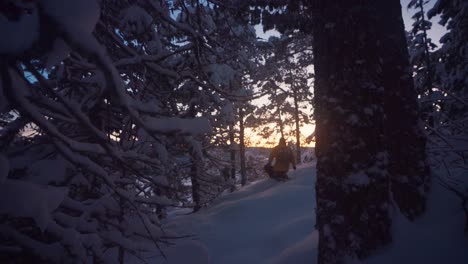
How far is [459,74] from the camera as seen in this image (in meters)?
11.6

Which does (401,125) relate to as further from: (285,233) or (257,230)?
(257,230)

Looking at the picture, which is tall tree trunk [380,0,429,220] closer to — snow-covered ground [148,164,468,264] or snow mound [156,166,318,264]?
snow-covered ground [148,164,468,264]

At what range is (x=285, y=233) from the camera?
5730 mm

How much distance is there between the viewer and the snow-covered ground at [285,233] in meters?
2.58

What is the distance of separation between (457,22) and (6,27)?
48.9 feet

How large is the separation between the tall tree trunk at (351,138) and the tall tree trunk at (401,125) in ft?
0.69

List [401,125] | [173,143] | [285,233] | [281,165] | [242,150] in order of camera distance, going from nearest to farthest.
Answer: [173,143]
[401,125]
[285,233]
[281,165]
[242,150]

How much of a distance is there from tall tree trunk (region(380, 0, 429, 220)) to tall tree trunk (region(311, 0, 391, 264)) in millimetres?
211

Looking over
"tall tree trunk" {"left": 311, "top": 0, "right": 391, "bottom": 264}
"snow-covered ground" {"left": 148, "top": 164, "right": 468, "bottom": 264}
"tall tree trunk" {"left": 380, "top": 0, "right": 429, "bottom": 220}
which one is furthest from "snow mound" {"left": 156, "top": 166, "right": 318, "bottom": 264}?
"tall tree trunk" {"left": 380, "top": 0, "right": 429, "bottom": 220}

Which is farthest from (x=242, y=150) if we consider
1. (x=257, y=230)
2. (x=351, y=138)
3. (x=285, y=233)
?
(x=351, y=138)

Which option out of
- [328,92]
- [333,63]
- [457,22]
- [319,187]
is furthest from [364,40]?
[457,22]

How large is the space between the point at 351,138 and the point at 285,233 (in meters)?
3.57

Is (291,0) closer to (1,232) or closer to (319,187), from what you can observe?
(319,187)

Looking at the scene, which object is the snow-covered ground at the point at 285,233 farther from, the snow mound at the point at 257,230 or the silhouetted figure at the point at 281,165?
the silhouetted figure at the point at 281,165
